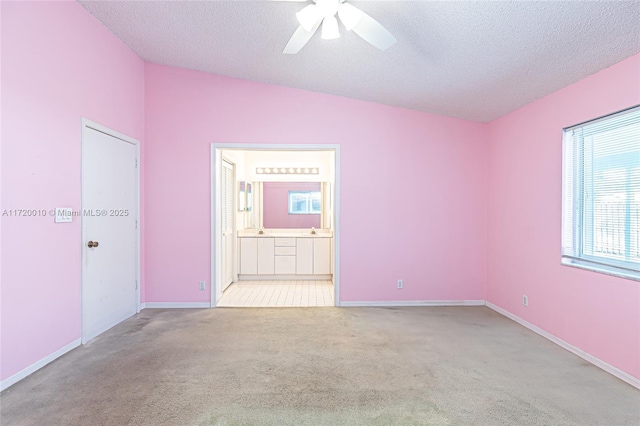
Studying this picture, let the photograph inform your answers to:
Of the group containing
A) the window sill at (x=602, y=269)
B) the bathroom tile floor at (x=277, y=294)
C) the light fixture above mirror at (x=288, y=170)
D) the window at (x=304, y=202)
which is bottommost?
the bathroom tile floor at (x=277, y=294)

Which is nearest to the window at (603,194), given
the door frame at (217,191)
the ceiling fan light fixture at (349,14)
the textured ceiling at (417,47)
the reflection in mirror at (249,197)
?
the textured ceiling at (417,47)

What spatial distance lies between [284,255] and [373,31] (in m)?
4.23

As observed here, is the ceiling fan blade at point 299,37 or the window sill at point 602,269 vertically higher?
the ceiling fan blade at point 299,37

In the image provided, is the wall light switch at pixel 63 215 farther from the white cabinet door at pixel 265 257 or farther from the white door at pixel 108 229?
the white cabinet door at pixel 265 257

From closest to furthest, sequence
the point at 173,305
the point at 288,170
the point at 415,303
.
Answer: the point at 173,305, the point at 415,303, the point at 288,170

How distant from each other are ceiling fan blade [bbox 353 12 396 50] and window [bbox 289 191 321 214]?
163 inches

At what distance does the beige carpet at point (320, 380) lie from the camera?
2.06m

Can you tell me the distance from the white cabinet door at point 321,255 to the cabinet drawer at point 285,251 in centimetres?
35

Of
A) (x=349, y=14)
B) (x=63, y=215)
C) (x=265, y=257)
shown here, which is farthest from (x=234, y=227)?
(x=349, y=14)

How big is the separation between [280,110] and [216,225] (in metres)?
1.62

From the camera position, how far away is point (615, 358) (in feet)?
8.52

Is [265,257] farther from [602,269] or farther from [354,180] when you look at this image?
[602,269]

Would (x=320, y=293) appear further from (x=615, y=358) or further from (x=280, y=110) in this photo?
(x=615, y=358)

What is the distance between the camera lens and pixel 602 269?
2.75 meters
